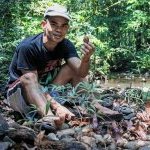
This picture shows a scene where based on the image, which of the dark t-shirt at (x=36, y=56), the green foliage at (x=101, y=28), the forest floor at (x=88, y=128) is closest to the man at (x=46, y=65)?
the dark t-shirt at (x=36, y=56)

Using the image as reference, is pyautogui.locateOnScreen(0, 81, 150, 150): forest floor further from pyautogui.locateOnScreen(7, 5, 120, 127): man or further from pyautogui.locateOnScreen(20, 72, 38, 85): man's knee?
pyautogui.locateOnScreen(20, 72, 38, 85): man's knee

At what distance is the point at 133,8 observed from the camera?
999 centimetres

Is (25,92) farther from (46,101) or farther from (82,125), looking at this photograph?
(82,125)

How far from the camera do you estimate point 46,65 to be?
4172 millimetres

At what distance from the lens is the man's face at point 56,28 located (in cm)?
391

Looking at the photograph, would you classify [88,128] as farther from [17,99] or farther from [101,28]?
[101,28]

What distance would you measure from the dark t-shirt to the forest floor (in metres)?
0.41

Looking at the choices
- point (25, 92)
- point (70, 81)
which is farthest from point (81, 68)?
point (25, 92)

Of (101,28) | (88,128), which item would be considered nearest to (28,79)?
(88,128)

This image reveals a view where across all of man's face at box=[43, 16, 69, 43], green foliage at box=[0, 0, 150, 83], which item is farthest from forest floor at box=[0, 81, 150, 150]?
green foliage at box=[0, 0, 150, 83]

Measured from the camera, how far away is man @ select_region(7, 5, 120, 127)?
148 inches

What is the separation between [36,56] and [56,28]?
33 cm

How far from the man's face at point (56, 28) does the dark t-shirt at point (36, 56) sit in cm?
16

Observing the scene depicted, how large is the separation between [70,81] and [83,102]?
481 mm
